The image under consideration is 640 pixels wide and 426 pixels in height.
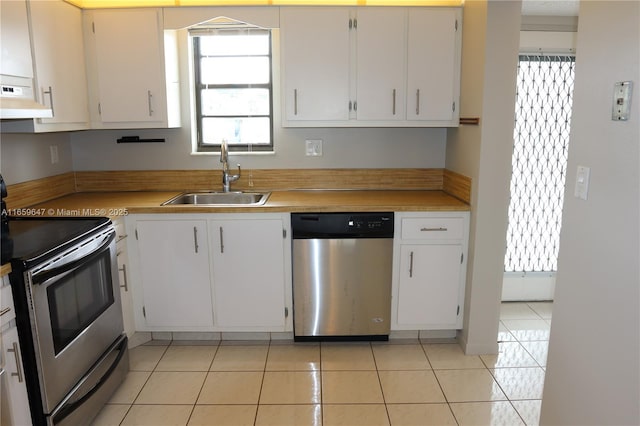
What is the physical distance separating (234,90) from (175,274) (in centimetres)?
143

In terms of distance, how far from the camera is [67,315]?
203 centimetres

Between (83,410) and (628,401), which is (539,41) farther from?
(83,410)

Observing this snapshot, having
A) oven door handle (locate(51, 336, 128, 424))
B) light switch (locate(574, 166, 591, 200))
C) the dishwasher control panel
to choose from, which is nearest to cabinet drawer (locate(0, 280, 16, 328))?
oven door handle (locate(51, 336, 128, 424))

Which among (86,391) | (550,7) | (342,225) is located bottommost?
(86,391)

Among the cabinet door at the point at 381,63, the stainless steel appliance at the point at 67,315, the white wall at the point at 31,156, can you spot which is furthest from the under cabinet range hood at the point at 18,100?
the cabinet door at the point at 381,63

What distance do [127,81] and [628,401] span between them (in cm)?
312

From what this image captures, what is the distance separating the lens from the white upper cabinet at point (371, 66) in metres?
2.98

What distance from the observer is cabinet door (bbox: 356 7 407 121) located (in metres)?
2.98

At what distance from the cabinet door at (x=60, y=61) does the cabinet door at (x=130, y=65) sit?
4.5 inches

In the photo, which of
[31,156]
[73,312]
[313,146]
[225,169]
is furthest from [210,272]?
[31,156]

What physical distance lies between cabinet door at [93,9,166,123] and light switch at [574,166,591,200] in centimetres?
249

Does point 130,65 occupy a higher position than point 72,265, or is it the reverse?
point 130,65

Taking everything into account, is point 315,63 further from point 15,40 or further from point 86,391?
point 86,391

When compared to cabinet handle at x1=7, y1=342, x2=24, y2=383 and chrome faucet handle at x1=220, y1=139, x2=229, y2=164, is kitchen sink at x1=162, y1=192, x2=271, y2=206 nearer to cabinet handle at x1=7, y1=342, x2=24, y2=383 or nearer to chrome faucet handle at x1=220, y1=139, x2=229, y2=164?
chrome faucet handle at x1=220, y1=139, x2=229, y2=164
